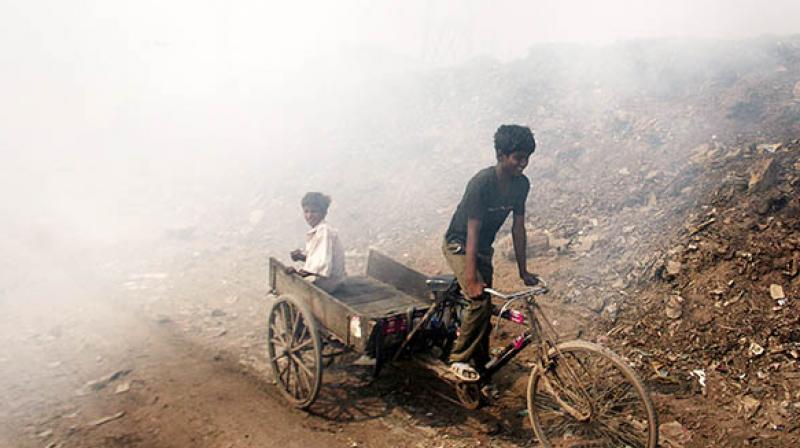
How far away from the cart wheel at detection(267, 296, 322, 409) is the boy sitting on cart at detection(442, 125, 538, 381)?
116cm

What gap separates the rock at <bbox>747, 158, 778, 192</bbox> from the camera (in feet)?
19.7

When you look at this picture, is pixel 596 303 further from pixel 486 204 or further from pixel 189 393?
pixel 189 393

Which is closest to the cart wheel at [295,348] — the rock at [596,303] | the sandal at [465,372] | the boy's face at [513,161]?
the sandal at [465,372]

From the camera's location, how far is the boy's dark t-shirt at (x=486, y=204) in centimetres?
395

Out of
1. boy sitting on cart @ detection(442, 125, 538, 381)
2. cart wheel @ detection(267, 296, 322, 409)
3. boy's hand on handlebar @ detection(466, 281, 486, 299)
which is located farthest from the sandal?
cart wheel @ detection(267, 296, 322, 409)

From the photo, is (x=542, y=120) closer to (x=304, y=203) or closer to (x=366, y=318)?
(x=304, y=203)

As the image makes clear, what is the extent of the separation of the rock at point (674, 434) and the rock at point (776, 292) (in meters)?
1.62

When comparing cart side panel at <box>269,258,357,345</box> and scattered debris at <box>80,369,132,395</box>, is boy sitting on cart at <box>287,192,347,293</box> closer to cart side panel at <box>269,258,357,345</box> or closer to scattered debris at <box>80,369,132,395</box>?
cart side panel at <box>269,258,357,345</box>

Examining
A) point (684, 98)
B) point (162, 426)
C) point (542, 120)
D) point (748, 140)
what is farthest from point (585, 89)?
point (162, 426)

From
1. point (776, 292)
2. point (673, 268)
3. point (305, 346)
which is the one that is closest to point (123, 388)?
point (305, 346)

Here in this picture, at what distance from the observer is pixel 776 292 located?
191 inches

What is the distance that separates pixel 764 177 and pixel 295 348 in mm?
5307

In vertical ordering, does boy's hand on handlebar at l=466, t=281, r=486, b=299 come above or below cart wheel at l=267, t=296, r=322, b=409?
above

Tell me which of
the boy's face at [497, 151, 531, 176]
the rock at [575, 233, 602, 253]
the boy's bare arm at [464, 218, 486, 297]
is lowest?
the rock at [575, 233, 602, 253]
